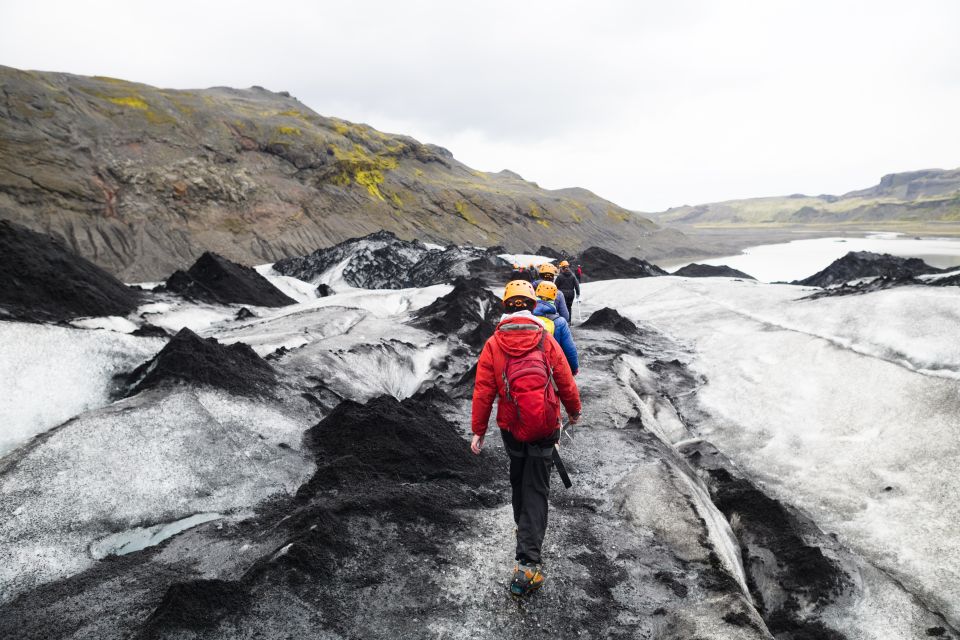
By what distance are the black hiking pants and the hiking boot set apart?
0.06 metres

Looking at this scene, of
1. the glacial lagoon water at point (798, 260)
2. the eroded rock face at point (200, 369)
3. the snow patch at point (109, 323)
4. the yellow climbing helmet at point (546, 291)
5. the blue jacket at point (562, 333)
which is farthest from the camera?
the glacial lagoon water at point (798, 260)

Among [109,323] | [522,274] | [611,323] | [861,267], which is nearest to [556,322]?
[611,323]

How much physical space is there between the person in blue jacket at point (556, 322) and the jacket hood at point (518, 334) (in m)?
1.06

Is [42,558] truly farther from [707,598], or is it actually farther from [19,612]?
[707,598]

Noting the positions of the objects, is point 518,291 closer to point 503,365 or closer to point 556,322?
point 503,365

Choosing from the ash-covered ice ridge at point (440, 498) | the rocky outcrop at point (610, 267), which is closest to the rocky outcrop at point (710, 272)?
the rocky outcrop at point (610, 267)

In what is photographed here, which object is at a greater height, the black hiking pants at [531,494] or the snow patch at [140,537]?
the black hiking pants at [531,494]

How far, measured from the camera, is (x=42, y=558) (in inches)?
181

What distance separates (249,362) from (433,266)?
21673mm

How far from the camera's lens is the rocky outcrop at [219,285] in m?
18.8

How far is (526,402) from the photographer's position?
3.90 m

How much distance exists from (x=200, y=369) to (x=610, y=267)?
2661cm

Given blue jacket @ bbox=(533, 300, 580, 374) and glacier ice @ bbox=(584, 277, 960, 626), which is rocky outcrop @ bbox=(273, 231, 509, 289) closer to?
glacier ice @ bbox=(584, 277, 960, 626)

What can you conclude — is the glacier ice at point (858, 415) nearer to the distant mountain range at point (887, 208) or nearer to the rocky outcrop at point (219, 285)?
the rocky outcrop at point (219, 285)
